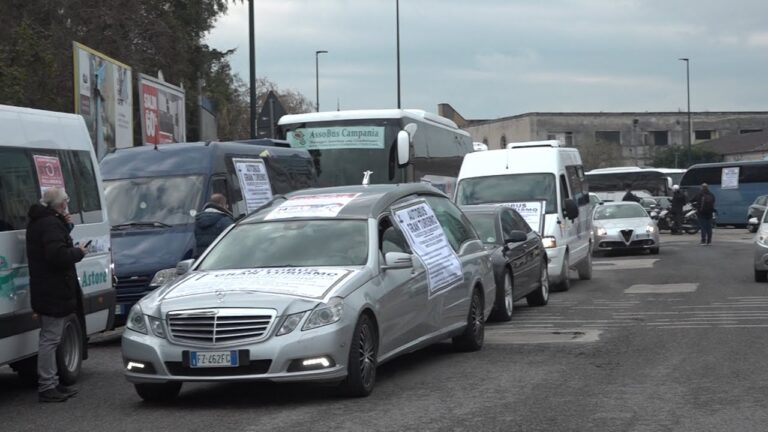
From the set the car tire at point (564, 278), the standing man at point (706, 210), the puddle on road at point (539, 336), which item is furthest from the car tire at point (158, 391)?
the standing man at point (706, 210)

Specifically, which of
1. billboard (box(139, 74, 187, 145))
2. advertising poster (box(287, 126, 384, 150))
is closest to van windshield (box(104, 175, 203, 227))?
advertising poster (box(287, 126, 384, 150))

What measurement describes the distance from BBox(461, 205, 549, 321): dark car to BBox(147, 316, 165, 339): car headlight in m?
6.88

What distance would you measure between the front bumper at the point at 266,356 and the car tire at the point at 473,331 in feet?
10.8

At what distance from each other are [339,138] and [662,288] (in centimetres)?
711

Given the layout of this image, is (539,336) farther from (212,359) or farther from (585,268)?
(585,268)

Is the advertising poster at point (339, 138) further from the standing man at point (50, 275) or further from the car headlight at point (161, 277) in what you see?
the standing man at point (50, 275)

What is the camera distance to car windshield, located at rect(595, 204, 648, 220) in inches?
1375

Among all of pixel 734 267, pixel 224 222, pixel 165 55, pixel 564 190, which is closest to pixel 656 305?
pixel 564 190

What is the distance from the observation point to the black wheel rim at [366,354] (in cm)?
1016

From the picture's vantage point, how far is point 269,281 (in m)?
10.3

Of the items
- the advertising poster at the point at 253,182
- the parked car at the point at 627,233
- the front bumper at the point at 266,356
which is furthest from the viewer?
the parked car at the point at 627,233

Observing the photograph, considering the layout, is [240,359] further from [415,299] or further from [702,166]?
[702,166]

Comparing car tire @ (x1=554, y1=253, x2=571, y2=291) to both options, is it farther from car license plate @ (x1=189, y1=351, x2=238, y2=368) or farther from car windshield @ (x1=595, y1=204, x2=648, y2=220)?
car windshield @ (x1=595, y1=204, x2=648, y2=220)

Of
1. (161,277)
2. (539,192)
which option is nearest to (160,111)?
(539,192)
